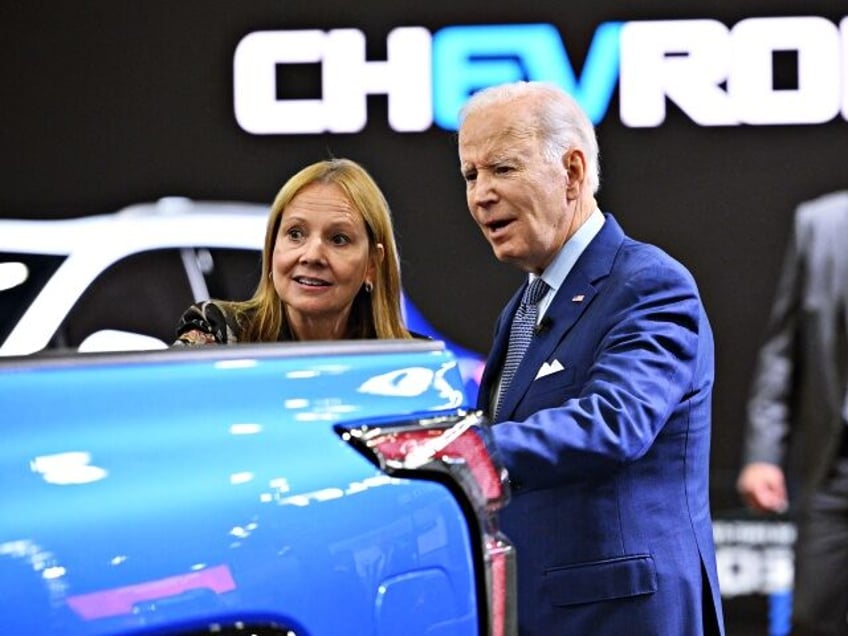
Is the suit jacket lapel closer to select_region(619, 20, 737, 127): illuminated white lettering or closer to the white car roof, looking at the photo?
the white car roof

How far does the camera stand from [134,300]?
4.75 m

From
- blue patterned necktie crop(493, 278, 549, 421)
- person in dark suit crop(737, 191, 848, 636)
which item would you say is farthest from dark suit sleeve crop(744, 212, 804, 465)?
blue patterned necktie crop(493, 278, 549, 421)

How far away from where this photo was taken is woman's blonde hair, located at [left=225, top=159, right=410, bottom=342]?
2713 millimetres

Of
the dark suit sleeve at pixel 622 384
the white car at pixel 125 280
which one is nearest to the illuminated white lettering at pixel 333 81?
the white car at pixel 125 280

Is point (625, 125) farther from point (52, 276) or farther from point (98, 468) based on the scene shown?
point (98, 468)

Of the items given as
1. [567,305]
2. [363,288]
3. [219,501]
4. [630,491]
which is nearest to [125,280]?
[363,288]

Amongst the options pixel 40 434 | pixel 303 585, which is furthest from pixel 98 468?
pixel 303 585

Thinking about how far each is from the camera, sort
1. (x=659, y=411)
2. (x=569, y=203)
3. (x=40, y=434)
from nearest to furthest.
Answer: (x=40, y=434)
(x=659, y=411)
(x=569, y=203)

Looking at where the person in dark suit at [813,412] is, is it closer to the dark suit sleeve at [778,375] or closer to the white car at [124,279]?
the dark suit sleeve at [778,375]

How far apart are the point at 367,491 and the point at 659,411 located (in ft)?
2.97

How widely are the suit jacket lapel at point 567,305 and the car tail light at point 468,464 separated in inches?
32.8

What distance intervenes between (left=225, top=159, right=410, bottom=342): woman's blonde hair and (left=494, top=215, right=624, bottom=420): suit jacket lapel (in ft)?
1.19

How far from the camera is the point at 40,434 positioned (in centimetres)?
133

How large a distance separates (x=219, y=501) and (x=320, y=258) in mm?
1301
